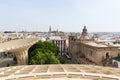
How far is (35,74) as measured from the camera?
2417 centimetres

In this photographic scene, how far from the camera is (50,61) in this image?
5259 centimetres

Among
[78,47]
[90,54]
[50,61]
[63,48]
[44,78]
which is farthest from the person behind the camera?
[63,48]

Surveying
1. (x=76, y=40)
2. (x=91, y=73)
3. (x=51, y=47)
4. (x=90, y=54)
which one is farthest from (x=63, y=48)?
(x=91, y=73)

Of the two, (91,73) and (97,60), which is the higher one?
(91,73)

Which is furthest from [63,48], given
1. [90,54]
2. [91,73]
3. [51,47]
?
[91,73]

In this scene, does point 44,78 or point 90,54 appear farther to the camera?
point 90,54

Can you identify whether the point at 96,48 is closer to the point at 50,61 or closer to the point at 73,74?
the point at 50,61

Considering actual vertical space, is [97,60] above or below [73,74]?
below

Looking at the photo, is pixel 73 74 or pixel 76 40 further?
pixel 76 40

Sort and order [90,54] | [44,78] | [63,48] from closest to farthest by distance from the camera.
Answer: [44,78]
[90,54]
[63,48]

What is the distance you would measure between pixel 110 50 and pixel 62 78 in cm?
4233

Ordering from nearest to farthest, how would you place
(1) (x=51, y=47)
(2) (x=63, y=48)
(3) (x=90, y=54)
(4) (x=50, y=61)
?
1. (4) (x=50, y=61)
2. (3) (x=90, y=54)
3. (1) (x=51, y=47)
4. (2) (x=63, y=48)

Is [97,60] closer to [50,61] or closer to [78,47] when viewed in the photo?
[50,61]

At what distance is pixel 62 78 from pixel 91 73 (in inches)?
145
